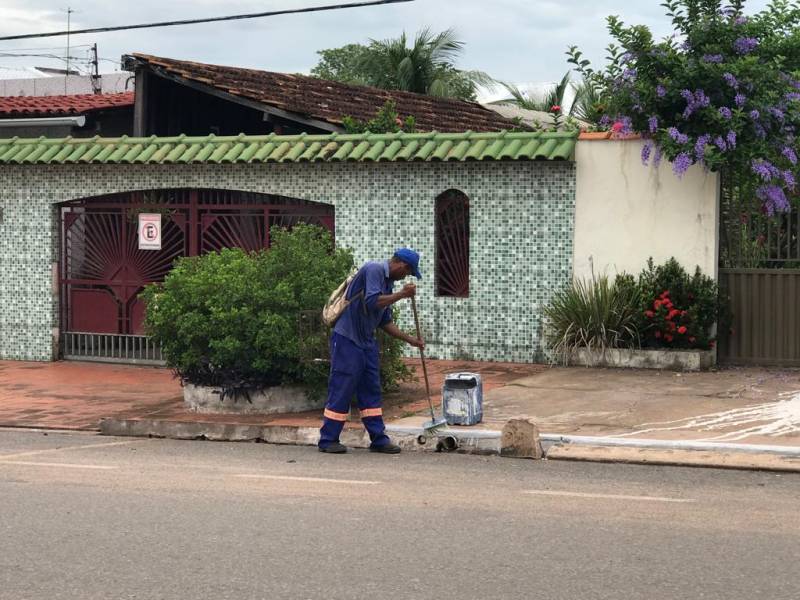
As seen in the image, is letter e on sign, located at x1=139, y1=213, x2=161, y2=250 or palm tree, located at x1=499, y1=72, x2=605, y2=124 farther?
palm tree, located at x1=499, y1=72, x2=605, y2=124

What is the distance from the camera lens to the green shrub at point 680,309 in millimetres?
15008

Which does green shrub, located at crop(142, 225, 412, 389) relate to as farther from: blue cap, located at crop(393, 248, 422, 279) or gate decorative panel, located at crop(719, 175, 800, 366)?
gate decorative panel, located at crop(719, 175, 800, 366)

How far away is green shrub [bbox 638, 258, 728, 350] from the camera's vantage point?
1501cm

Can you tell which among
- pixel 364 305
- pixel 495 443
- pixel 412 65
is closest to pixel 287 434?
pixel 364 305

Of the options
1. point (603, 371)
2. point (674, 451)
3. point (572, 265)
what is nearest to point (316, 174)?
point (572, 265)

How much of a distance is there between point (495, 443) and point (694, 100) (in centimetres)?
564

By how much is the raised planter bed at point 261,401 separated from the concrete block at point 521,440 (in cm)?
274

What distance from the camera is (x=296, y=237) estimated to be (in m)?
13.3

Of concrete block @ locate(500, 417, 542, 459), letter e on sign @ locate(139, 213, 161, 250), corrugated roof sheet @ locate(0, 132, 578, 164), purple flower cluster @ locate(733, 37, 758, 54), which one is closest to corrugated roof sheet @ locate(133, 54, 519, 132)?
corrugated roof sheet @ locate(0, 132, 578, 164)

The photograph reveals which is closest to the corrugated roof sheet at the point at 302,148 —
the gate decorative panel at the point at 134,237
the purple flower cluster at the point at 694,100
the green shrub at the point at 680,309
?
the gate decorative panel at the point at 134,237

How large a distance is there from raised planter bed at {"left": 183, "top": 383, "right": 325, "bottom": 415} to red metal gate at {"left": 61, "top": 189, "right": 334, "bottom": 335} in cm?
455

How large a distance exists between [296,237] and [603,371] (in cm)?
423

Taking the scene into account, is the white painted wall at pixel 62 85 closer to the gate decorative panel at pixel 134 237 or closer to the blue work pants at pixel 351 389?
the gate decorative panel at pixel 134 237

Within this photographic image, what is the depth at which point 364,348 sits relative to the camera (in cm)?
1089
